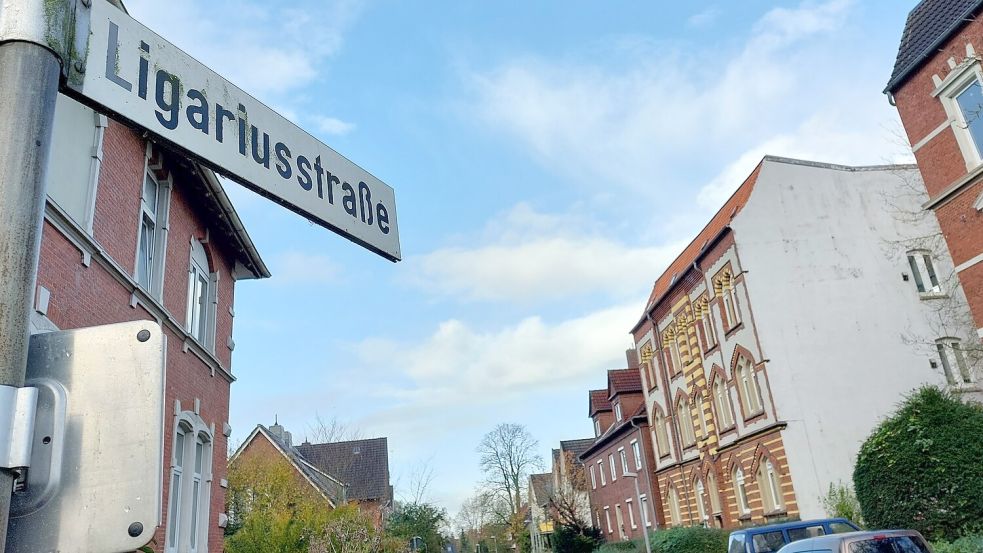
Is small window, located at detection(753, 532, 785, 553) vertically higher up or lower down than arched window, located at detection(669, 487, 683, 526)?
lower down

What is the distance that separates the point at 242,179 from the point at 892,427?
1782 cm

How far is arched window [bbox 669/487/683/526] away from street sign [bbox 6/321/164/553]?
37.9 metres

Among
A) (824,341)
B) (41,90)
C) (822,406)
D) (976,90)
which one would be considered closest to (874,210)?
(824,341)

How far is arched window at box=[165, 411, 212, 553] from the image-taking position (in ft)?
38.7

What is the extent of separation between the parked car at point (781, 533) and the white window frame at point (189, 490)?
11057 mm

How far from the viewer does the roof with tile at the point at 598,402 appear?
50.8 m

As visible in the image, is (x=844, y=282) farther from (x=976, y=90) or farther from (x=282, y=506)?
(x=282, y=506)

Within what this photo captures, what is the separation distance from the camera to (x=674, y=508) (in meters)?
37.5

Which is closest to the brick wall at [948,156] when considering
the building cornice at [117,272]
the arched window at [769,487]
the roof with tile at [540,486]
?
the arched window at [769,487]

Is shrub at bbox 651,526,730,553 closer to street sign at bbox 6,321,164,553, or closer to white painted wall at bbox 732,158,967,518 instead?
white painted wall at bbox 732,158,967,518

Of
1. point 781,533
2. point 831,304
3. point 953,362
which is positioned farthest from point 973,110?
point 953,362

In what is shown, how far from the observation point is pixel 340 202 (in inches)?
141

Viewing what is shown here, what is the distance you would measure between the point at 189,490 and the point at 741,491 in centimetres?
2340

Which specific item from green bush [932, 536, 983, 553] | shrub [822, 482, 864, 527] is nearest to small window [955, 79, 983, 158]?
green bush [932, 536, 983, 553]
